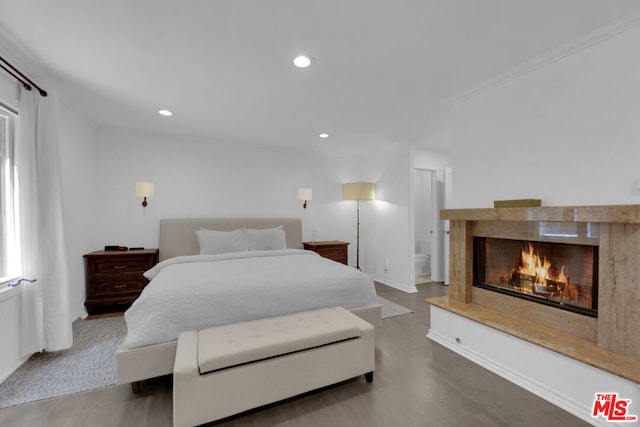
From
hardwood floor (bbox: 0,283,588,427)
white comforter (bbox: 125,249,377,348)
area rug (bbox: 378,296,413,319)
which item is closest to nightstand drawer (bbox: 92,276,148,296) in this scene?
white comforter (bbox: 125,249,377,348)

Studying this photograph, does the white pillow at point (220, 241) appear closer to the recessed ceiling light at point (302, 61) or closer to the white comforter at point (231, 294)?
the white comforter at point (231, 294)

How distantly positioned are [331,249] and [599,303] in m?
3.32

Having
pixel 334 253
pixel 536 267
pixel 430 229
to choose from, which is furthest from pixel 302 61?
pixel 430 229

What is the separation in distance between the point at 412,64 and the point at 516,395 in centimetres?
255

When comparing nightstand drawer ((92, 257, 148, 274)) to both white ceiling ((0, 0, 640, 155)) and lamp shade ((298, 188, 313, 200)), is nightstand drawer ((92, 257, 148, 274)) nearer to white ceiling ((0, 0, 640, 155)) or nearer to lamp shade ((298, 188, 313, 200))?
white ceiling ((0, 0, 640, 155))

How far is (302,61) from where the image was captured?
6.88 ft

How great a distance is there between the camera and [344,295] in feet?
8.36

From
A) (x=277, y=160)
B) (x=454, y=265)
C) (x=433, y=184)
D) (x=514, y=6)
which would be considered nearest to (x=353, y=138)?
(x=277, y=160)

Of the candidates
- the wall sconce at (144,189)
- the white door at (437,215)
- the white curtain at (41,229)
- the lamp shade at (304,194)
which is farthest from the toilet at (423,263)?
Result: the white curtain at (41,229)

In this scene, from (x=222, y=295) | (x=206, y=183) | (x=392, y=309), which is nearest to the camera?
(x=222, y=295)

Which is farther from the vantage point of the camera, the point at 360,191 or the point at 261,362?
the point at 360,191

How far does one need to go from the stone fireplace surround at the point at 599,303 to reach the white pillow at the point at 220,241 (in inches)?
108

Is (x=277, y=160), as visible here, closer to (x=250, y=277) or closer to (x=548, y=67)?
(x=250, y=277)

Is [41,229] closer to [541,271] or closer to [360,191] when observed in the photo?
[360,191]
